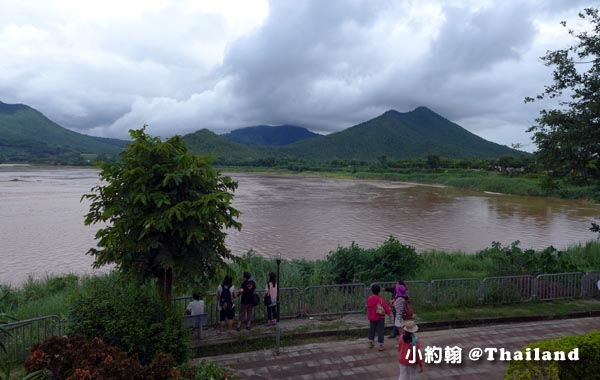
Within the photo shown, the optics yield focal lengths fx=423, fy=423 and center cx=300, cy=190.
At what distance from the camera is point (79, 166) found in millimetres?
137500

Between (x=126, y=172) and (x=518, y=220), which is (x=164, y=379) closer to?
(x=126, y=172)

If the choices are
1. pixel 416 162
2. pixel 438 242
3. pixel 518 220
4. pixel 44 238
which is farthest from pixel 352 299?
pixel 416 162

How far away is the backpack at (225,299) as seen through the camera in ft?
28.9

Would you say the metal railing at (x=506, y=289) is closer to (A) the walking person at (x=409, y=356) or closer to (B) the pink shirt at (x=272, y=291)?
(A) the walking person at (x=409, y=356)

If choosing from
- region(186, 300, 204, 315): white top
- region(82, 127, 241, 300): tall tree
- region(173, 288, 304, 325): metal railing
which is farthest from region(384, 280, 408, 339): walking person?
region(186, 300, 204, 315): white top

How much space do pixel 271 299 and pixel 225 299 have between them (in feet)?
3.25

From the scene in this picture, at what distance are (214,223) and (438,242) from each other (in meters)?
19.9

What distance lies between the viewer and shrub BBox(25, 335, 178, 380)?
489 cm

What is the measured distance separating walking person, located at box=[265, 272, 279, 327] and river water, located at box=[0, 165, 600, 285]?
36.5ft

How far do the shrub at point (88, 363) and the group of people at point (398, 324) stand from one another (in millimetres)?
3369

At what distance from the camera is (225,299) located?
28.9ft

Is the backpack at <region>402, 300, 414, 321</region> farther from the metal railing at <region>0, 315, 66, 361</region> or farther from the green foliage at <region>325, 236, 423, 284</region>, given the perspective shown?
the metal railing at <region>0, 315, 66, 361</region>

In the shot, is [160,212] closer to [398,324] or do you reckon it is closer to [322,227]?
[398,324]

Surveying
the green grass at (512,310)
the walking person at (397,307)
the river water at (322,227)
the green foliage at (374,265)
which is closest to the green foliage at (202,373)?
the walking person at (397,307)
